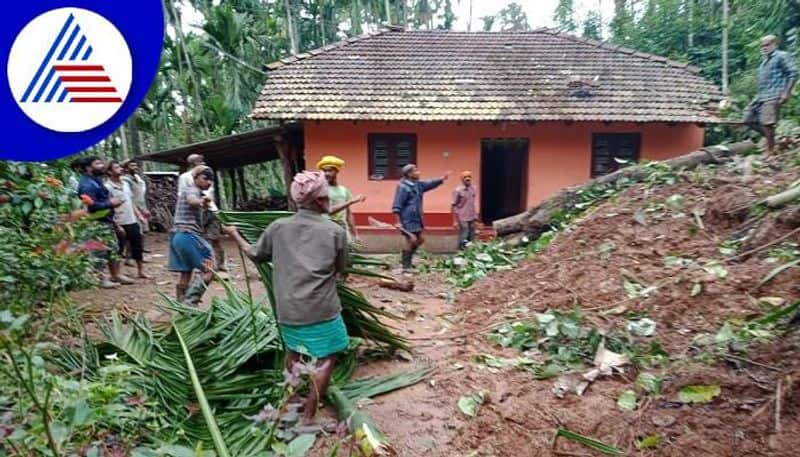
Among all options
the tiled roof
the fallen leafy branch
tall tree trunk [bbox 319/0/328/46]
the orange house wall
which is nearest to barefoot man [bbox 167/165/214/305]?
the fallen leafy branch

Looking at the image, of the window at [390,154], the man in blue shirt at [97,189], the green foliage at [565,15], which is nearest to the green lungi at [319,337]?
the man in blue shirt at [97,189]

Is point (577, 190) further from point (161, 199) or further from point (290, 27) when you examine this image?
point (290, 27)

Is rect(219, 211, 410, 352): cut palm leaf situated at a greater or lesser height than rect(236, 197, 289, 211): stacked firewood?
greater

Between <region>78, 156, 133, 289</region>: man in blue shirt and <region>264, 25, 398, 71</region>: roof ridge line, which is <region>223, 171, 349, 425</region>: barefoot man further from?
<region>264, 25, 398, 71</region>: roof ridge line

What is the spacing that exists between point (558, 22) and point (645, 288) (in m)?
21.8

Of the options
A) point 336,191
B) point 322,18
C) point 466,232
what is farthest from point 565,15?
point 336,191

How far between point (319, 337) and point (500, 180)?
40.1ft

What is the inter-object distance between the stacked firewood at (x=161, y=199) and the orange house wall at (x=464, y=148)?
15.7 ft

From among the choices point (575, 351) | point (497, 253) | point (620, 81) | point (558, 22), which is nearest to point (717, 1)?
point (558, 22)

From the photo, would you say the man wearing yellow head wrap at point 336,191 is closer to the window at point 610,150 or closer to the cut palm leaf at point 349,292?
the cut palm leaf at point 349,292

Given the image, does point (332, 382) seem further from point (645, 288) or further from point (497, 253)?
point (497, 253)

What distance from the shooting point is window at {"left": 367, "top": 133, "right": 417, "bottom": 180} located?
11789 mm

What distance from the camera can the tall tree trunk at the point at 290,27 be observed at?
22953 millimetres

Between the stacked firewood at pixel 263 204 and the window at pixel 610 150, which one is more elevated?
the window at pixel 610 150
